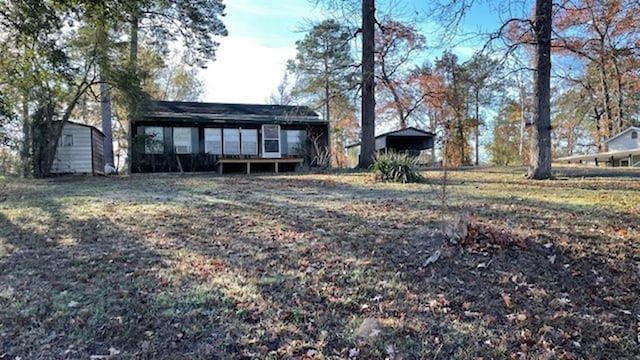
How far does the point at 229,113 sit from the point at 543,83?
12363mm

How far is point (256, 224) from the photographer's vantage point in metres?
5.36

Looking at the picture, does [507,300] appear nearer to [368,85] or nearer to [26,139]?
[368,85]

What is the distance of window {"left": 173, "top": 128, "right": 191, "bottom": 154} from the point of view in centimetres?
1712

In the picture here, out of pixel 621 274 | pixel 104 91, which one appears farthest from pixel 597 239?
pixel 104 91

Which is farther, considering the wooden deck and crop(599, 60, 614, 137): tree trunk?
crop(599, 60, 614, 137): tree trunk

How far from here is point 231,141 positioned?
1792 cm

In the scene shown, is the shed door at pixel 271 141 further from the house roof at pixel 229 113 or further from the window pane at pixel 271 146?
the house roof at pixel 229 113

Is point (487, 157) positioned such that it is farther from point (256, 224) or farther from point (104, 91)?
point (256, 224)

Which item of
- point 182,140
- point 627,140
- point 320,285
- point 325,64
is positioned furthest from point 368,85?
point 627,140

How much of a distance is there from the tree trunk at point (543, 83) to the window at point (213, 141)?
12.3 m

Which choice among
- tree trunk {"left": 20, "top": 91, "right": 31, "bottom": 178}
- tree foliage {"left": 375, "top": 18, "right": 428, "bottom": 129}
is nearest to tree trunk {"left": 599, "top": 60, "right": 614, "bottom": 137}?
tree foliage {"left": 375, "top": 18, "right": 428, "bottom": 129}

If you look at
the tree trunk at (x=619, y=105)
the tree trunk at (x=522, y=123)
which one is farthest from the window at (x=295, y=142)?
the tree trunk at (x=619, y=105)

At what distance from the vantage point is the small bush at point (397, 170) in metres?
9.85

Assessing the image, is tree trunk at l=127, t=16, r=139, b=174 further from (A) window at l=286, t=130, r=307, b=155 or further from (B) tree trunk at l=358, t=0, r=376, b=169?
(B) tree trunk at l=358, t=0, r=376, b=169
